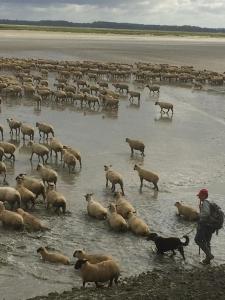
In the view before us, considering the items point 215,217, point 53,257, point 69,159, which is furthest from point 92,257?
point 69,159

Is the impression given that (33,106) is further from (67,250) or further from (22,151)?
(67,250)

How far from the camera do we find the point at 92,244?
1298 centimetres

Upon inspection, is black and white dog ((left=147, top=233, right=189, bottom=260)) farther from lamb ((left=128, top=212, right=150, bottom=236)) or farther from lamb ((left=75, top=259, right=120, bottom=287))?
lamb ((left=75, top=259, right=120, bottom=287))

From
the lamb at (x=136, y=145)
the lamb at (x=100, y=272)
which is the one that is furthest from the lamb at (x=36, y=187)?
the lamb at (x=136, y=145)

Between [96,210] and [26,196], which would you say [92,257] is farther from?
[26,196]

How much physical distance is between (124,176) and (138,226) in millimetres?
5258

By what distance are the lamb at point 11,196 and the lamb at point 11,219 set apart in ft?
3.83

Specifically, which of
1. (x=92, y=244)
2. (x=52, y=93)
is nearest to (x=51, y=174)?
(x=92, y=244)

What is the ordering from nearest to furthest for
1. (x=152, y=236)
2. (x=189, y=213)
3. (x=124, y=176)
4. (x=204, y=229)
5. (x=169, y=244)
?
(x=204, y=229), (x=169, y=244), (x=152, y=236), (x=189, y=213), (x=124, y=176)

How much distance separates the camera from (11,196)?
14.8m

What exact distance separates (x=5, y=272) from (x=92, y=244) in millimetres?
2452

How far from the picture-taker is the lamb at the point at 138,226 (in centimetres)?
1356

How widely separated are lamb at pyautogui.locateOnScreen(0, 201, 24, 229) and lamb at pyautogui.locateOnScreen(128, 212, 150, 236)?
2746 mm

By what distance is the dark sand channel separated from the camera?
38.6 feet
